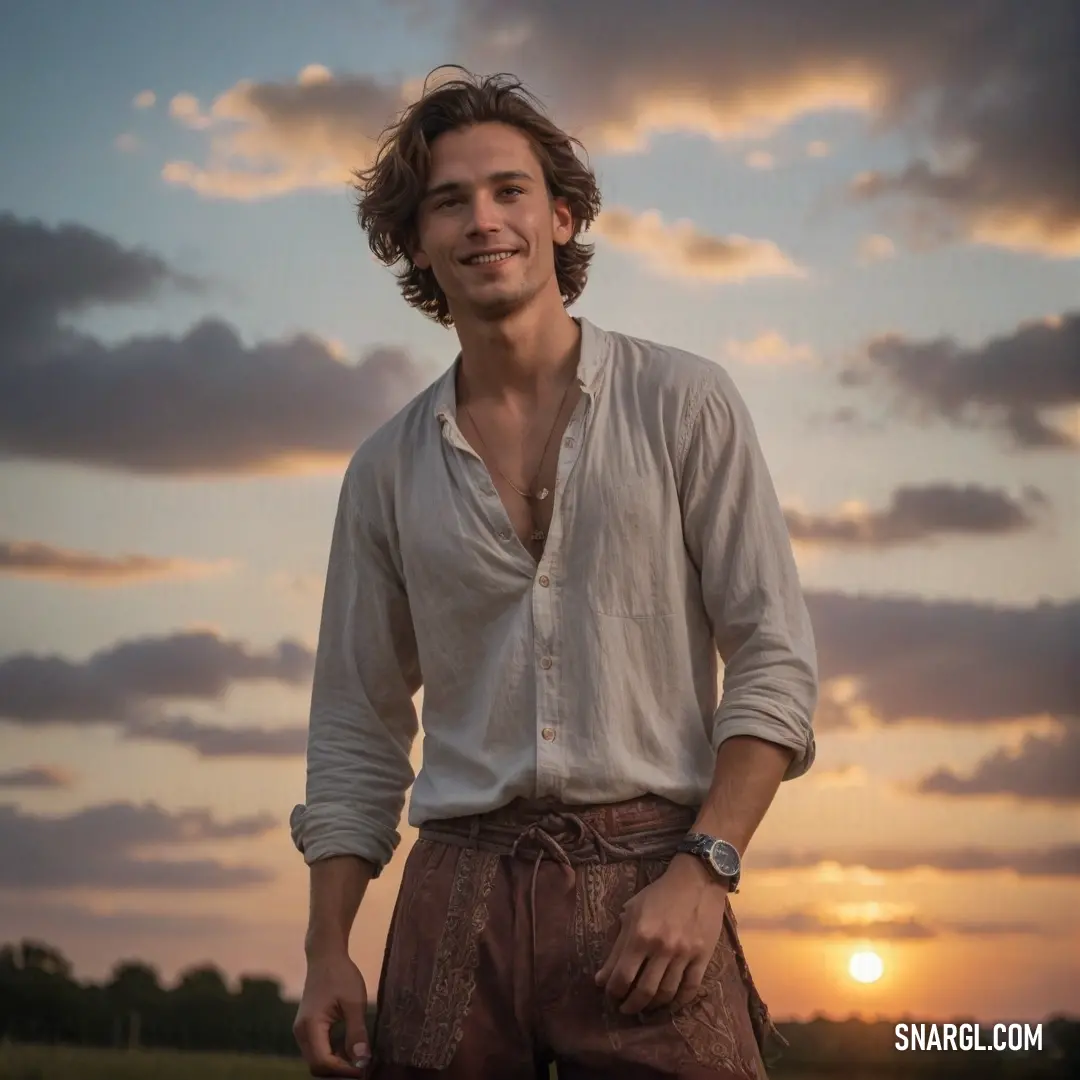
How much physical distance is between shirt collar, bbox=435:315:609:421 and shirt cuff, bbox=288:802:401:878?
0.60 m

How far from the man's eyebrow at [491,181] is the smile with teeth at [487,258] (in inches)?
5.4

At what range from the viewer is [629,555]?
204cm

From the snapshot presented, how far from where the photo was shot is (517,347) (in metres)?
2.22

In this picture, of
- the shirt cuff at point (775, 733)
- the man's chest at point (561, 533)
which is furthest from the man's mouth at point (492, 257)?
the shirt cuff at point (775, 733)

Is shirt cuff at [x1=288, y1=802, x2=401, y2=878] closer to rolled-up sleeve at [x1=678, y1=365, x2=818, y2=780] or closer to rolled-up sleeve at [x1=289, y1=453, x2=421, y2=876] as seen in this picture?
rolled-up sleeve at [x1=289, y1=453, x2=421, y2=876]

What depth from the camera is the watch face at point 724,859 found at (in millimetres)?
1872

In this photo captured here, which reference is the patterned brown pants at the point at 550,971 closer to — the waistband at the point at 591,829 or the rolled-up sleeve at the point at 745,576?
the waistband at the point at 591,829

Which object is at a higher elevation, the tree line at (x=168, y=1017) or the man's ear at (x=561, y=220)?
the man's ear at (x=561, y=220)

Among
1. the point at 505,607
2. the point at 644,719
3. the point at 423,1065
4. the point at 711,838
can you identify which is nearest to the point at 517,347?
the point at 505,607

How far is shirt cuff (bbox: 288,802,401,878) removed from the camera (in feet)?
7.32

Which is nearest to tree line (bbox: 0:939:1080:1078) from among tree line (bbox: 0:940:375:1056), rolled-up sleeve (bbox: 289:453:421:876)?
tree line (bbox: 0:940:375:1056)

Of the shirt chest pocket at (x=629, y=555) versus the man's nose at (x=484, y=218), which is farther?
the man's nose at (x=484, y=218)

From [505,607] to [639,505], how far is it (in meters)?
0.23

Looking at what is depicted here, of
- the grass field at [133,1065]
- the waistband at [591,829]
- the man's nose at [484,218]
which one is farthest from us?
the grass field at [133,1065]
